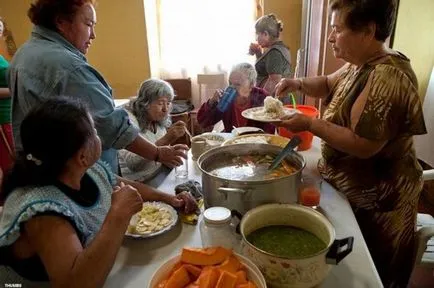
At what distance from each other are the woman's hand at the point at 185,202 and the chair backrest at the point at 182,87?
3110 mm

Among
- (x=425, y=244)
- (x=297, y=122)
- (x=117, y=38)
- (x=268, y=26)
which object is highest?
(x=268, y=26)

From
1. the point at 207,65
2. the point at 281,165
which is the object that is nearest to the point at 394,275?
the point at 281,165

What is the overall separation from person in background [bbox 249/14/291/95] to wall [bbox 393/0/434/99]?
893 mm

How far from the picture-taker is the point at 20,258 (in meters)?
0.77

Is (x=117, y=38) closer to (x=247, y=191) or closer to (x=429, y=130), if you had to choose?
(x=429, y=130)

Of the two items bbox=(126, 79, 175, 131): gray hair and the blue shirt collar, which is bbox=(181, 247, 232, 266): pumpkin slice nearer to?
the blue shirt collar

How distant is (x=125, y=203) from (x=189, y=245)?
23cm

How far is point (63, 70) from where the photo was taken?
3.66 ft

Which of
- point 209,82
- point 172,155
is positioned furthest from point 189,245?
point 209,82

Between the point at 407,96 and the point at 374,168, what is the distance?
0.27 metres

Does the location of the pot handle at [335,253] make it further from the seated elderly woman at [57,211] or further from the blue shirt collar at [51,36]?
the blue shirt collar at [51,36]

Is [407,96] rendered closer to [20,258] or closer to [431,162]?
[20,258]

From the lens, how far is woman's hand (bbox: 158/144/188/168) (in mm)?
1304

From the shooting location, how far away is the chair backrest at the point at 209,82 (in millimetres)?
3881
